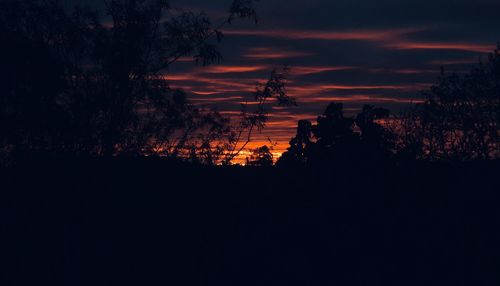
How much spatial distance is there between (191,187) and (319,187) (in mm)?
3715

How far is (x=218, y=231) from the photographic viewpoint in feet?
57.8

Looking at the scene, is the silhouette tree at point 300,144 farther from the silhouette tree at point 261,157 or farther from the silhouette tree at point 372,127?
the silhouette tree at point 261,157

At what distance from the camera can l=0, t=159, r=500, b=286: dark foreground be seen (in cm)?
1648

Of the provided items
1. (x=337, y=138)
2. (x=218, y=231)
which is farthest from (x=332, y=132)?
(x=218, y=231)

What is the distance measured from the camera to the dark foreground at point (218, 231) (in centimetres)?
1648

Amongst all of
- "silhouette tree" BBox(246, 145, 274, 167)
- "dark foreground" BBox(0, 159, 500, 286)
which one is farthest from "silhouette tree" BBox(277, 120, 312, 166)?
"silhouette tree" BBox(246, 145, 274, 167)

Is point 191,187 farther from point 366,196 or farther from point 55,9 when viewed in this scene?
point 55,9

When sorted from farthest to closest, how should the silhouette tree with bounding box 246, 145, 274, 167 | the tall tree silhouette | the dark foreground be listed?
the silhouette tree with bounding box 246, 145, 274, 167
the tall tree silhouette
the dark foreground

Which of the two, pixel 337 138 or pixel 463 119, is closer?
pixel 337 138

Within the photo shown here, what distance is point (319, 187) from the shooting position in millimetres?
19844

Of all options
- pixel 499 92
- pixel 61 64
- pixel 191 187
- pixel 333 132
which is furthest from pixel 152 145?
pixel 499 92

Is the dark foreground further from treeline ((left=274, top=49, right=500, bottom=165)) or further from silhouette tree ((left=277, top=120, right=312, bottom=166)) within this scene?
treeline ((left=274, top=49, right=500, bottom=165))

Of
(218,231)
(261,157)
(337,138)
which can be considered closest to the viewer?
(218,231)

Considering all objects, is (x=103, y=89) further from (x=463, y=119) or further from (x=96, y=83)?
(x=463, y=119)
